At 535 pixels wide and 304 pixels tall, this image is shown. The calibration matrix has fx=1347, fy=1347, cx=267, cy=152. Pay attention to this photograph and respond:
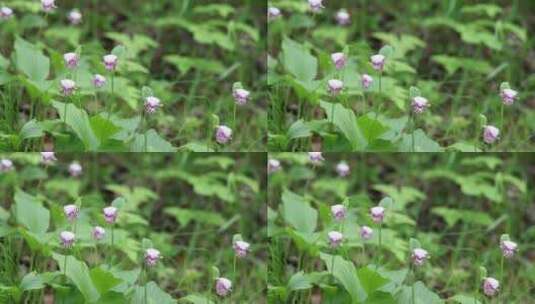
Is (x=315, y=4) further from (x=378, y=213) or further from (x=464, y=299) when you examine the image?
(x=464, y=299)

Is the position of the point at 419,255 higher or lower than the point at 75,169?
lower

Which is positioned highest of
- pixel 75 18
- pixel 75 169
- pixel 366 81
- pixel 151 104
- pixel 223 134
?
pixel 75 18

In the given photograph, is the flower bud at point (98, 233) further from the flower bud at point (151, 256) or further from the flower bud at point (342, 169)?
the flower bud at point (342, 169)

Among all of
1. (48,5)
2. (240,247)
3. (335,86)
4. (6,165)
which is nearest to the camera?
(240,247)

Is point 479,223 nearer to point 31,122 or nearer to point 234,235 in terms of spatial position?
point 234,235

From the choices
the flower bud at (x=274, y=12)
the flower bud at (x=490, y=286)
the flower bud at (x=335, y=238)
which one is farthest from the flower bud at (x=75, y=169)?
the flower bud at (x=490, y=286)

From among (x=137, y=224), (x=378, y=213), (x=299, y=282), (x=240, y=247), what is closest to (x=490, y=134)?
(x=378, y=213)

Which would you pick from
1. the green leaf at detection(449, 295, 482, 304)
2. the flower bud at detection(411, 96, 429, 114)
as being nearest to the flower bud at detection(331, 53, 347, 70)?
the flower bud at detection(411, 96, 429, 114)

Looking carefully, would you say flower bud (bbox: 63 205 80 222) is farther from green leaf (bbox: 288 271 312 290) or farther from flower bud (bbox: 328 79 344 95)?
flower bud (bbox: 328 79 344 95)
